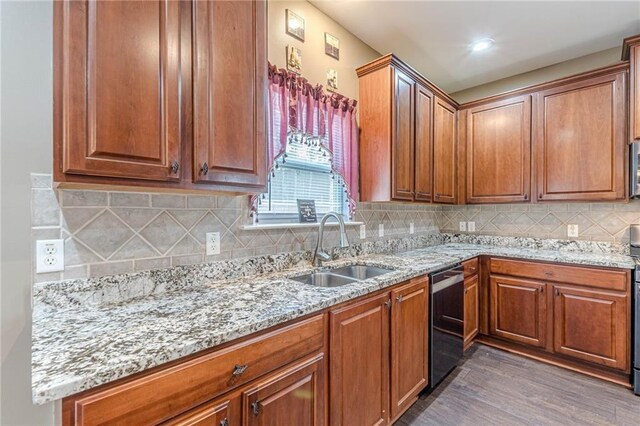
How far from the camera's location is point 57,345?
86 cm

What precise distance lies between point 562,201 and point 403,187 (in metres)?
1.56

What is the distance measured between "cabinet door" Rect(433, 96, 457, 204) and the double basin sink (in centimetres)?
119

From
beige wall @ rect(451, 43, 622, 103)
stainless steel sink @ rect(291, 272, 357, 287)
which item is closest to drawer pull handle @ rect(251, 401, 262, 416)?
stainless steel sink @ rect(291, 272, 357, 287)

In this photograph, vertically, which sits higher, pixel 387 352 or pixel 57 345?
pixel 57 345

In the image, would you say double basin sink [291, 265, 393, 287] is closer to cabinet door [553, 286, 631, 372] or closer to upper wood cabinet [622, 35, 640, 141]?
cabinet door [553, 286, 631, 372]

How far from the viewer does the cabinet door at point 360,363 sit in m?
1.40

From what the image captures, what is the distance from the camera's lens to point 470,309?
2.78 meters

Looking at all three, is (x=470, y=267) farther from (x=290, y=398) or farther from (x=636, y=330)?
(x=290, y=398)

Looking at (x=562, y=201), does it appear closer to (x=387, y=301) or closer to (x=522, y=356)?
(x=522, y=356)

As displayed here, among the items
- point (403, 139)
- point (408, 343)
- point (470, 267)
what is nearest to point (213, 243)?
point (408, 343)

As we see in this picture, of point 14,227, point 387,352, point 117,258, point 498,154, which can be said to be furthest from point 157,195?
point 498,154

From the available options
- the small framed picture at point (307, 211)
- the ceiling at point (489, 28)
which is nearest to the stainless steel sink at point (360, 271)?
the small framed picture at point (307, 211)

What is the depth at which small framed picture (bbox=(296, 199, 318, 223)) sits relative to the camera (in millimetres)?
2172

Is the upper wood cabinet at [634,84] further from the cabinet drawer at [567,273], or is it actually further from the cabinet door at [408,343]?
the cabinet door at [408,343]
